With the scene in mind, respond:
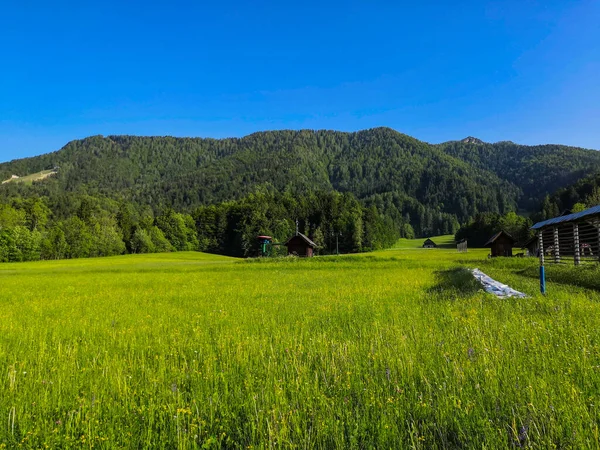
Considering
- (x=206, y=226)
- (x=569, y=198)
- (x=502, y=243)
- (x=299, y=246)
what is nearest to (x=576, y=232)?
(x=502, y=243)

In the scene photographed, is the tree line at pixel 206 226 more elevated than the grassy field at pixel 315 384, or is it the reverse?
the tree line at pixel 206 226

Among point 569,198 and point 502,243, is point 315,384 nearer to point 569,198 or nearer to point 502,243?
point 502,243

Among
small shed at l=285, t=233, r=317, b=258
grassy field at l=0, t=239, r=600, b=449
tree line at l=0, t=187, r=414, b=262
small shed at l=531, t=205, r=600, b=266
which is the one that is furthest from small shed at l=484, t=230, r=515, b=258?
grassy field at l=0, t=239, r=600, b=449

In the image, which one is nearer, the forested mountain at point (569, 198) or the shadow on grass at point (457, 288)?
the shadow on grass at point (457, 288)

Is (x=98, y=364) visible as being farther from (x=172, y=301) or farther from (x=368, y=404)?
(x=172, y=301)

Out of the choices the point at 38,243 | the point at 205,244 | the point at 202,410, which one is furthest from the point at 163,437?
the point at 205,244

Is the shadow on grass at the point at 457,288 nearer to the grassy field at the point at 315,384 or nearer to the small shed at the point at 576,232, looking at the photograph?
the grassy field at the point at 315,384

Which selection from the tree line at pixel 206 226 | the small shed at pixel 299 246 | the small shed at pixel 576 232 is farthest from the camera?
the tree line at pixel 206 226

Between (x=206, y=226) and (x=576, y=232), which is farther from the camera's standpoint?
(x=206, y=226)

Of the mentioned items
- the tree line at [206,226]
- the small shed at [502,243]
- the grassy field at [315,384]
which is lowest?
the small shed at [502,243]

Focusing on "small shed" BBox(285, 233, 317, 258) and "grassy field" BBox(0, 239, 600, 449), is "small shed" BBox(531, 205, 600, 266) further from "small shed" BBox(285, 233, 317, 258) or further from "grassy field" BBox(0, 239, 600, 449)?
"small shed" BBox(285, 233, 317, 258)

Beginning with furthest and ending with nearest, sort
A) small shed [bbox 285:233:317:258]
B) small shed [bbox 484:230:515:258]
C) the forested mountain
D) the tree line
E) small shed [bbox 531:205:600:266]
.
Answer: the forested mountain, the tree line, small shed [bbox 285:233:317:258], small shed [bbox 484:230:515:258], small shed [bbox 531:205:600:266]

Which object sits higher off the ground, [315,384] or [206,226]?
[206,226]

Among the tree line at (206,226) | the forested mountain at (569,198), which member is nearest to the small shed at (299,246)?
the tree line at (206,226)
